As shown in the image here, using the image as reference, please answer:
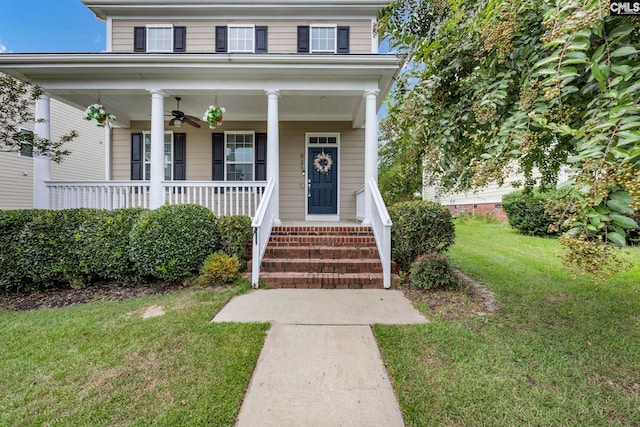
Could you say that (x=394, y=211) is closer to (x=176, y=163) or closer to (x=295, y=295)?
(x=295, y=295)

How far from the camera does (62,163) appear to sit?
12289mm

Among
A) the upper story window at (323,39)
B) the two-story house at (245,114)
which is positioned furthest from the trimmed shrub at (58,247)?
the upper story window at (323,39)

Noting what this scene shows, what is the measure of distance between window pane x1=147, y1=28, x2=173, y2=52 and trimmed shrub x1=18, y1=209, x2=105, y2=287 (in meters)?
5.39

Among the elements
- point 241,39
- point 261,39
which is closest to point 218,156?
point 241,39

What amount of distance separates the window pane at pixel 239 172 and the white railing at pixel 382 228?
378 cm

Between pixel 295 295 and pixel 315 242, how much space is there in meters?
1.44

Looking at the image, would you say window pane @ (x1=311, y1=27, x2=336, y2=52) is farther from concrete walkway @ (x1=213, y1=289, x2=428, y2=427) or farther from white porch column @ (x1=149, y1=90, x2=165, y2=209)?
concrete walkway @ (x1=213, y1=289, x2=428, y2=427)

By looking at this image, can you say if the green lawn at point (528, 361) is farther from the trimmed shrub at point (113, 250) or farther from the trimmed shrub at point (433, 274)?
the trimmed shrub at point (113, 250)

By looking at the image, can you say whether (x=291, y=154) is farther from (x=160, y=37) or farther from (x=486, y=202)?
(x=486, y=202)

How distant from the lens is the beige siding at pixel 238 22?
7.66 metres

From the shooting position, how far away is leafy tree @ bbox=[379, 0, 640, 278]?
126 centimetres

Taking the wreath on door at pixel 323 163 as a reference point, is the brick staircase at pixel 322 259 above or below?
below

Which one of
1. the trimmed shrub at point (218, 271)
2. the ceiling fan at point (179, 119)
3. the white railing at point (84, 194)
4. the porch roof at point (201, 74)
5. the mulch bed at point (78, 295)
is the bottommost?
the mulch bed at point (78, 295)

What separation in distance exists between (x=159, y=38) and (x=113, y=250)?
6275 mm
